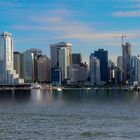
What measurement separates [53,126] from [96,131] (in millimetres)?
7921

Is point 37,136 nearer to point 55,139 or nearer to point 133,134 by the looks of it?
point 55,139

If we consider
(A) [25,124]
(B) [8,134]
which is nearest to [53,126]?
(A) [25,124]

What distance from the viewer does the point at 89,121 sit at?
257ft

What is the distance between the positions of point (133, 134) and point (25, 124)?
17.6 m

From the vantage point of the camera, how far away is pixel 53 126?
70.8 m

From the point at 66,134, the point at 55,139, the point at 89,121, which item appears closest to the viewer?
the point at 55,139

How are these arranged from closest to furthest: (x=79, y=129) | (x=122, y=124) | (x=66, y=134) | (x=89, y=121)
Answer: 1. (x=66, y=134)
2. (x=79, y=129)
3. (x=122, y=124)
4. (x=89, y=121)

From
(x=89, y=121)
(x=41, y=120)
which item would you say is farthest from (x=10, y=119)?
(x=89, y=121)

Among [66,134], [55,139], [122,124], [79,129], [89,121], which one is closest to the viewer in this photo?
[55,139]

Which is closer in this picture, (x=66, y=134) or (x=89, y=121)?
(x=66, y=134)

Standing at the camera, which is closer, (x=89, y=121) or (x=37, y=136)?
(x=37, y=136)

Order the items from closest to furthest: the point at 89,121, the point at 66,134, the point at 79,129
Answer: the point at 66,134, the point at 79,129, the point at 89,121

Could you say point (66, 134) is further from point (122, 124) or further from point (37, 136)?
point (122, 124)

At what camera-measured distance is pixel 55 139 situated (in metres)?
58.2
